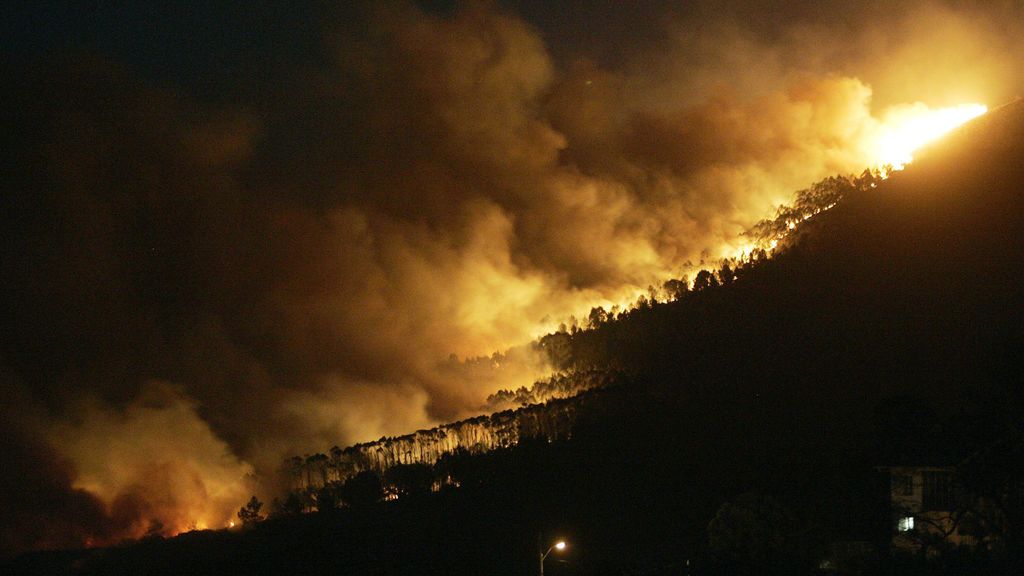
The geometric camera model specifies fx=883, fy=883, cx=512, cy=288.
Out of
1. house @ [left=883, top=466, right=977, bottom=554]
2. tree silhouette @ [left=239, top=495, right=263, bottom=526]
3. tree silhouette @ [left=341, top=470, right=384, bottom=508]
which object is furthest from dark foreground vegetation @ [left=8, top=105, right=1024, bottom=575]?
tree silhouette @ [left=239, top=495, right=263, bottom=526]

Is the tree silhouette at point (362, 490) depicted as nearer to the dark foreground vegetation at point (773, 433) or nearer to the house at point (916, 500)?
the dark foreground vegetation at point (773, 433)

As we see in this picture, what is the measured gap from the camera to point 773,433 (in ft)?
240

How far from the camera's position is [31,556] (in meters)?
83.0

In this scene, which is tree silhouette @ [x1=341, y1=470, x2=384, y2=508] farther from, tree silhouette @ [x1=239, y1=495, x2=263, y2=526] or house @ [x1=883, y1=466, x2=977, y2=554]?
house @ [x1=883, y1=466, x2=977, y2=554]

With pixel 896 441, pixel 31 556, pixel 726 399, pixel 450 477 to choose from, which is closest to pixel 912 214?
pixel 726 399

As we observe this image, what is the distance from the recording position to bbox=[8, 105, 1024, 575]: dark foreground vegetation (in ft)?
98.8

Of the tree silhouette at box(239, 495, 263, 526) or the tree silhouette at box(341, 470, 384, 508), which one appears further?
the tree silhouette at box(239, 495, 263, 526)

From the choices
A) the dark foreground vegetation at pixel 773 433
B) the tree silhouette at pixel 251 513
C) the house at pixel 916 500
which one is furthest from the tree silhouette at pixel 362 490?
the house at pixel 916 500

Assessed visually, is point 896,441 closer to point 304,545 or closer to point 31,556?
point 304,545

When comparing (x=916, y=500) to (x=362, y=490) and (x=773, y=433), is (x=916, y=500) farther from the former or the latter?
(x=362, y=490)

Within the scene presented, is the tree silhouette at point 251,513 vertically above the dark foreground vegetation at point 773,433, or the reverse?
the dark foreground vegetation at point 773,433

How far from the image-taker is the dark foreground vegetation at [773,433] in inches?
1185

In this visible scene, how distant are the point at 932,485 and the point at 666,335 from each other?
76.4 m

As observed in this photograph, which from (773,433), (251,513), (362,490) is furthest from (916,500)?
(251,513)
